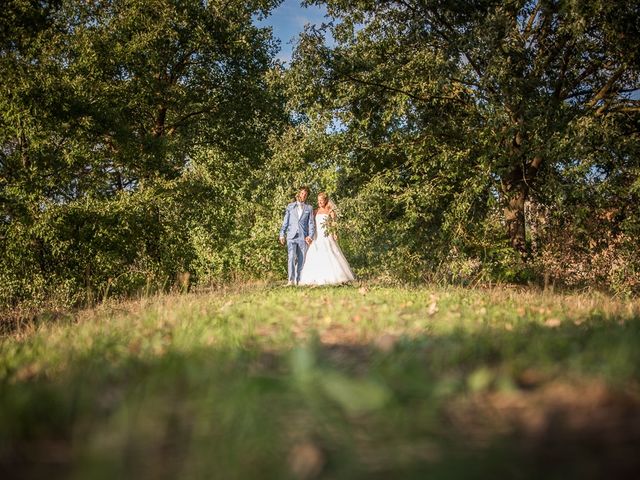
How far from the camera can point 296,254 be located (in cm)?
1284

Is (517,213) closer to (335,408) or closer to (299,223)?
(299,223)

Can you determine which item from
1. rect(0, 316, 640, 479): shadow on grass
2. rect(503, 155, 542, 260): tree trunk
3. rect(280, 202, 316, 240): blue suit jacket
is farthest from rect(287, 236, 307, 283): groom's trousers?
rect(0, 316, 640, 479): shadow on grass

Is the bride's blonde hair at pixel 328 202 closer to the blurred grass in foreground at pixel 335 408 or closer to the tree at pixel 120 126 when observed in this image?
the tree at pixel 120 126

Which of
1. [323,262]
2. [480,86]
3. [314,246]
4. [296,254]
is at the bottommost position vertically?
[323,262]

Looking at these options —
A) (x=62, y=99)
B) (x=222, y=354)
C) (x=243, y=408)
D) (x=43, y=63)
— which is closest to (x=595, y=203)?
(x=222, y=354)

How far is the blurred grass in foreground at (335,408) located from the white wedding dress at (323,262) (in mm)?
7418

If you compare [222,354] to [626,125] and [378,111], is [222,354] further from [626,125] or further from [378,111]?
[626,125]

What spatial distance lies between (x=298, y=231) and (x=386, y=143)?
3.20m

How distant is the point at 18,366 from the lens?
375 cm

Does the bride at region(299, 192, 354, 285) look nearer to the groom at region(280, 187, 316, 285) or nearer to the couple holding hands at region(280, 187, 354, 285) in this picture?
the couple holding hands at region(280, 187, 354, 285)

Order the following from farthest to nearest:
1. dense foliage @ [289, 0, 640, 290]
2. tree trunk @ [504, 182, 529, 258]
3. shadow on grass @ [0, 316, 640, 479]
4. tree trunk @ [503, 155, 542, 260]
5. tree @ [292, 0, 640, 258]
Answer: tree trunk @ [504, 182, 529, 258]
tree trunk @ [503, 155, 542, 260]
dense foliage @ [289, 0, 640, 290]
tree @ [292, 0, 640, 258]
shadow on grass @ [0, 316, 640, 479]

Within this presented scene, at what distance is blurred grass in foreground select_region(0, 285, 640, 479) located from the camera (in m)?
1.72

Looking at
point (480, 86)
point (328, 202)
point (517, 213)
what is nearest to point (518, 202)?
point (517, 213)

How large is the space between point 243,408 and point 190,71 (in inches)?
661
